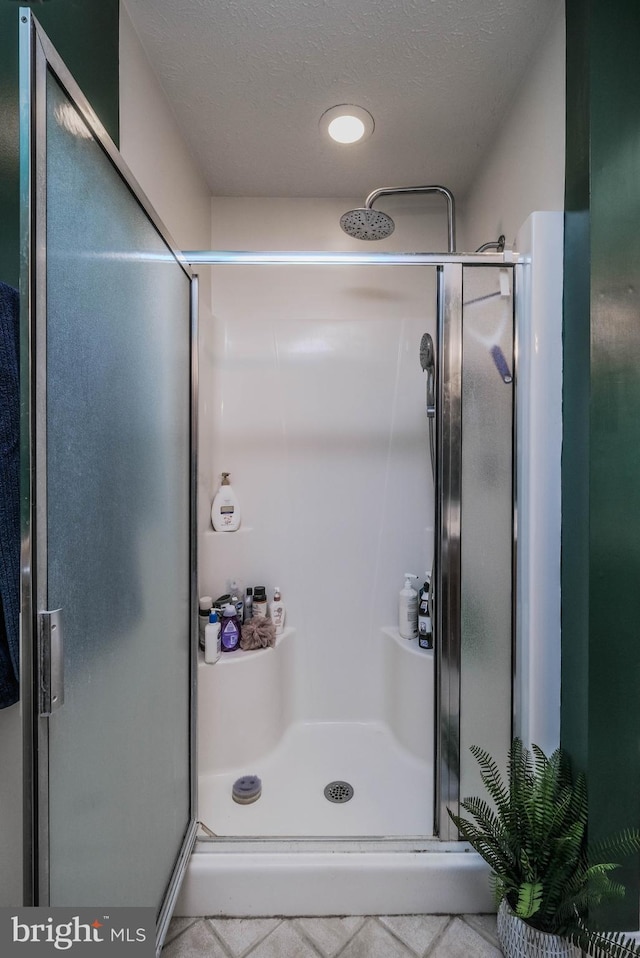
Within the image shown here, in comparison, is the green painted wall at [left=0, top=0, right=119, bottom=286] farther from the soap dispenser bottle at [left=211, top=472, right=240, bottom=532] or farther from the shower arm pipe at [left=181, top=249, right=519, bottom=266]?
the soap dispenser bottle at [left=211, top=472, right=240, bottom=532]

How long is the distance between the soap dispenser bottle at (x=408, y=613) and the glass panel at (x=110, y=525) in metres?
0.96

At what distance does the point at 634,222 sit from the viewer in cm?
91

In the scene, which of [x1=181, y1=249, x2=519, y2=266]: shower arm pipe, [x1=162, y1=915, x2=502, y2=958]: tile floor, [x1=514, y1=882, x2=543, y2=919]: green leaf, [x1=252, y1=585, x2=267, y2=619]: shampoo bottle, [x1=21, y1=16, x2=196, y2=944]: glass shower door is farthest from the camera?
[x1=252, y1=585, x2=267, y2=619]: shampoo bottle

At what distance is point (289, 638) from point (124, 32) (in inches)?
77.8

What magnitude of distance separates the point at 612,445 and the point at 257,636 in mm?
1314

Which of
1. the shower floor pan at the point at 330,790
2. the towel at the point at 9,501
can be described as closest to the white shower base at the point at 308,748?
the shower floor pan at the point at 330,790

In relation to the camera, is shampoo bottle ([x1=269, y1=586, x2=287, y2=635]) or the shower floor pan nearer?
the shower floor pan

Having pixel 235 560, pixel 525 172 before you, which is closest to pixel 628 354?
pixel 525 172

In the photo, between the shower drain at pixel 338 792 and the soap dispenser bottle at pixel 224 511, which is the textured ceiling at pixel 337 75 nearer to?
the soap dispenser bottle at pixel 224 511

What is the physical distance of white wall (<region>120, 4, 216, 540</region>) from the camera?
1056mm

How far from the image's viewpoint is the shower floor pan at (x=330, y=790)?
126cm

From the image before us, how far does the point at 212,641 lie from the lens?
149cm

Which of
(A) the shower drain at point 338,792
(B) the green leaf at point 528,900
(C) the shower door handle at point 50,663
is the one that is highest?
(C) the shower door handle at point 50,663

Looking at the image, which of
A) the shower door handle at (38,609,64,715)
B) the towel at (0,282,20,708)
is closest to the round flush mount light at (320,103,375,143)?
the towel at (0,282,20,708)
